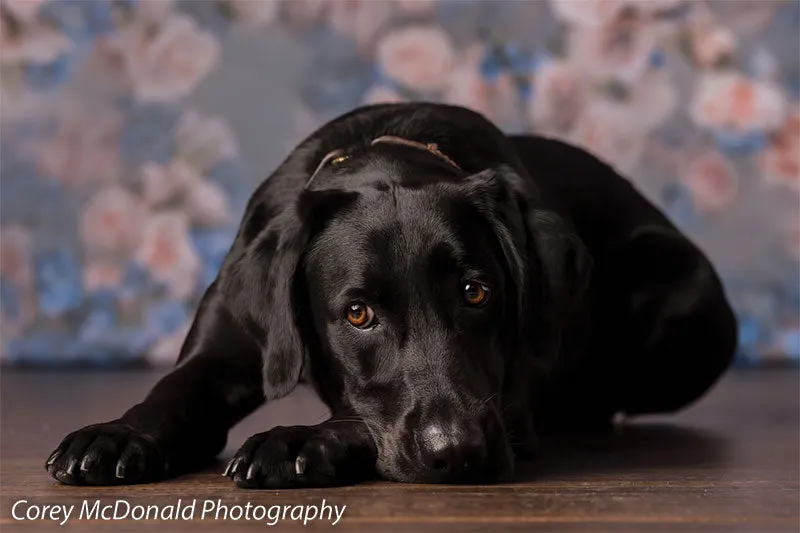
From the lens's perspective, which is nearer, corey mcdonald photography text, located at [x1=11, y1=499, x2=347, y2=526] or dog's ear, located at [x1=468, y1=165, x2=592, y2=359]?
corey mcdonald photography text, located at [x1=11, y1=499, x2=347, y2=526]

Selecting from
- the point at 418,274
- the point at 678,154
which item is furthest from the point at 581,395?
the point at 678,154

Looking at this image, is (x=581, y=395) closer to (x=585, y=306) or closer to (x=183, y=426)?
(x=585, y=306)

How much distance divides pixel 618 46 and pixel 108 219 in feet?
7.55

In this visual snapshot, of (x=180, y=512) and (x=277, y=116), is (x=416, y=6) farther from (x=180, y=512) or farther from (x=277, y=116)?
(x=180, y=512)

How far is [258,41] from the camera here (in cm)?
491

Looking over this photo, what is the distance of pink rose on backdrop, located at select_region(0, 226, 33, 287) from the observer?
4.79 meters

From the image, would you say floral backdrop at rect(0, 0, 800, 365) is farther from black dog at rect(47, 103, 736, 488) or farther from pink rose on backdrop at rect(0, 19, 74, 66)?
black dog at rect(47, 103, 736, 488)

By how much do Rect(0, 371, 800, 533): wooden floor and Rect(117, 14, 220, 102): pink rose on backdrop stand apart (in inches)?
88.4

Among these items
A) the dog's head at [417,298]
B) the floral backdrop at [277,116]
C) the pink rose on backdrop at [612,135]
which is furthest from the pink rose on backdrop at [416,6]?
the dog's head at [417,298]

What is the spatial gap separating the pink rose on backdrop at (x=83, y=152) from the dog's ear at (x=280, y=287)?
288 centimetres

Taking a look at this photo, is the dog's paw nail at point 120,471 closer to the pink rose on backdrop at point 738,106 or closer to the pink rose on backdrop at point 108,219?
the pink rose on backdrop at point 108,219

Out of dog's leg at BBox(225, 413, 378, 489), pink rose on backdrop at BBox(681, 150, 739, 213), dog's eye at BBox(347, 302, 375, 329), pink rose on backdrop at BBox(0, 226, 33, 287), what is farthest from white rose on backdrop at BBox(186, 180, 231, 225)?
dog's leg at BBox(225, 413, 378, 489)

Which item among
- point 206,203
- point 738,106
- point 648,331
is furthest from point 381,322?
point 738,106

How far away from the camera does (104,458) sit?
182 cm
